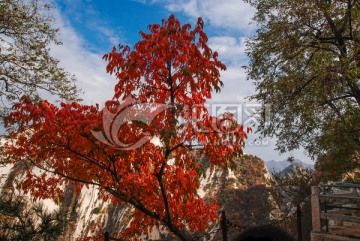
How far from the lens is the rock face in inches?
1241

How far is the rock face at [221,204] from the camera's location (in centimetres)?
3153

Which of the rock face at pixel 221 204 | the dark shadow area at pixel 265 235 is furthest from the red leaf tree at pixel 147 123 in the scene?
the rock face at pixel 221 204

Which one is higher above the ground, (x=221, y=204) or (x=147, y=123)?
(x=147, y=123)

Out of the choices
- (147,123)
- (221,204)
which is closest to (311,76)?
(147,123)

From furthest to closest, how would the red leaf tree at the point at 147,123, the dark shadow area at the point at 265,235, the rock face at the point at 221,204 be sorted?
the rock face at the point at 221,204, the red leaf tree at the point at 147,123, the dark shadow area at the point at 265,235

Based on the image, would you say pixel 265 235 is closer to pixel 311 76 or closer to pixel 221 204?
pixel 311 76

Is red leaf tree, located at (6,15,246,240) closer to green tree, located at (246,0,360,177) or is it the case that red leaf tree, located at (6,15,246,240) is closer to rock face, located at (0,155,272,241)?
green tree, located at (246,0,360,177)

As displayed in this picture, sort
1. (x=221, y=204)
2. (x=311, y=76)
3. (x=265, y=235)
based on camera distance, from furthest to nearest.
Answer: (x=221, y=204)
(x=311, y=76)
(x=265, y=235)

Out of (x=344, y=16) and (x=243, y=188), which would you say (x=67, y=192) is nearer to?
(x=243, y=188)

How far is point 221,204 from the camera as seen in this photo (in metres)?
34.6

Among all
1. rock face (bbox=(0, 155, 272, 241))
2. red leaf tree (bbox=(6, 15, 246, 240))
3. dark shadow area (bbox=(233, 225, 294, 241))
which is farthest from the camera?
rock face (bbox=(0, 155, 272, 241))

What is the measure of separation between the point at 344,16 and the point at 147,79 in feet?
32.9

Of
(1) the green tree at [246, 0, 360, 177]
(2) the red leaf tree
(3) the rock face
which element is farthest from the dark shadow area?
(3) the rock face

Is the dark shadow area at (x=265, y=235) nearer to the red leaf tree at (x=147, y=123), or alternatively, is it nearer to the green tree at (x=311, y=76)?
the red leaf tree at (x=147, y=123)
